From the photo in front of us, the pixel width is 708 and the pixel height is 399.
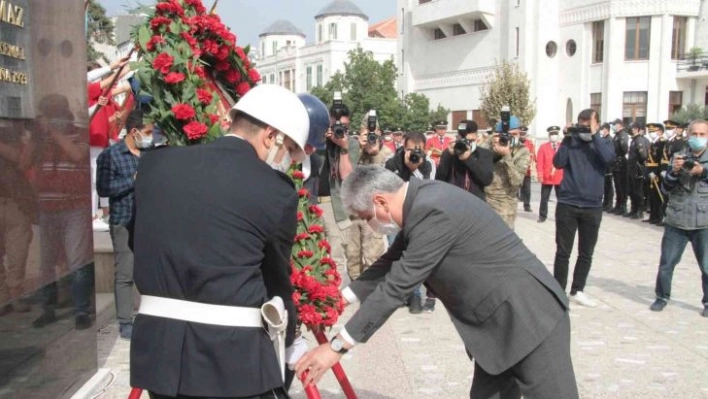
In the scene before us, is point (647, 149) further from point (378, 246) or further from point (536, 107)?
point (536, 107)

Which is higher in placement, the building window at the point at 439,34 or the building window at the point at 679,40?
the building window at the point at 439,34

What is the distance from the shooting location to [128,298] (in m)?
5.92

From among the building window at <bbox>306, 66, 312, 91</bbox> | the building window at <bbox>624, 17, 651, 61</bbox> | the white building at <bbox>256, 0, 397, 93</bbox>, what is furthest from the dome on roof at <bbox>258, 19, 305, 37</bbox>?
the building window at <bbox>624, 17, 651, 61</bbox>

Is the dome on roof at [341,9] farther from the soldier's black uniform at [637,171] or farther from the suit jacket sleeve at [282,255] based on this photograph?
the suit jacket sleeve at [282,255]

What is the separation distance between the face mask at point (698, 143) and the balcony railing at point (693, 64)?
35683mm

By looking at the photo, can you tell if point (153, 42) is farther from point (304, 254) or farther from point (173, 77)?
point (304, 254)

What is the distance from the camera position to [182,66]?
11.8ft

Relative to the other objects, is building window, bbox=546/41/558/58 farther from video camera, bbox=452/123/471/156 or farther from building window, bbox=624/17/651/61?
video camera, bbox=452/123/471/156

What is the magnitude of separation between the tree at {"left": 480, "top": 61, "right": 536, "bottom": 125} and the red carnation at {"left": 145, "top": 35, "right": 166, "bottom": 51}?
39.5m

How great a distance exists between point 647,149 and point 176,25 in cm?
1313

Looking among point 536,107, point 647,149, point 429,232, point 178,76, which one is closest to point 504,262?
point 429,232

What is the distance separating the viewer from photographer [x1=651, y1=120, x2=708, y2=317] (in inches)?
270

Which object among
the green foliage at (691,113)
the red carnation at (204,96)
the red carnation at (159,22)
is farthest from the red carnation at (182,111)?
the green foliage at (691,113)

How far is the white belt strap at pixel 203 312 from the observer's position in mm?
2336
